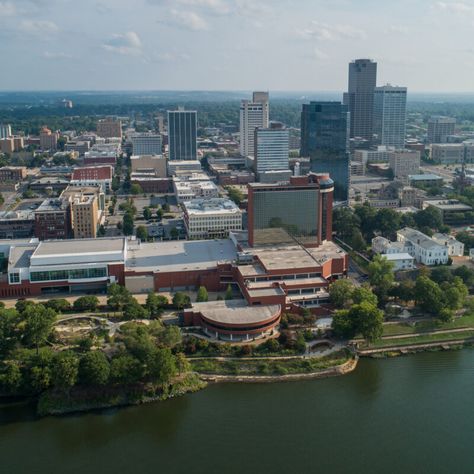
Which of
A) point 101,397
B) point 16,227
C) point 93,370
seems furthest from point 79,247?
point 101,397

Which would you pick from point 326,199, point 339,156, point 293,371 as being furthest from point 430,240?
point 339,156

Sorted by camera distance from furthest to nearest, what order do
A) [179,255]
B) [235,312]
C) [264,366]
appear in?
[179,255], [235,312], [264,366]

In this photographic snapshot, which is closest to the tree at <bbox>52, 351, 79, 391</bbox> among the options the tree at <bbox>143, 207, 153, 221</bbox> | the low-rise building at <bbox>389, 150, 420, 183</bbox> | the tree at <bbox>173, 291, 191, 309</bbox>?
the tree at <bbox>173, 291, 191, 309</bbox>

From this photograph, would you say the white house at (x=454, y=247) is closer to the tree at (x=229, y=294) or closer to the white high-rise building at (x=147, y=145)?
the tree at (x=229, y=294)

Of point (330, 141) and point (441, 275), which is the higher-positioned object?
point (330, 141)

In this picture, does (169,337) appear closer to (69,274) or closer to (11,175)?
(69,274)

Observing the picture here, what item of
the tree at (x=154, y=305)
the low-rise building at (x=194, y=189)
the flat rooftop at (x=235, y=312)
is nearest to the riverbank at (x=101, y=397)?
the flat rooftop at (x=235, y=312)
